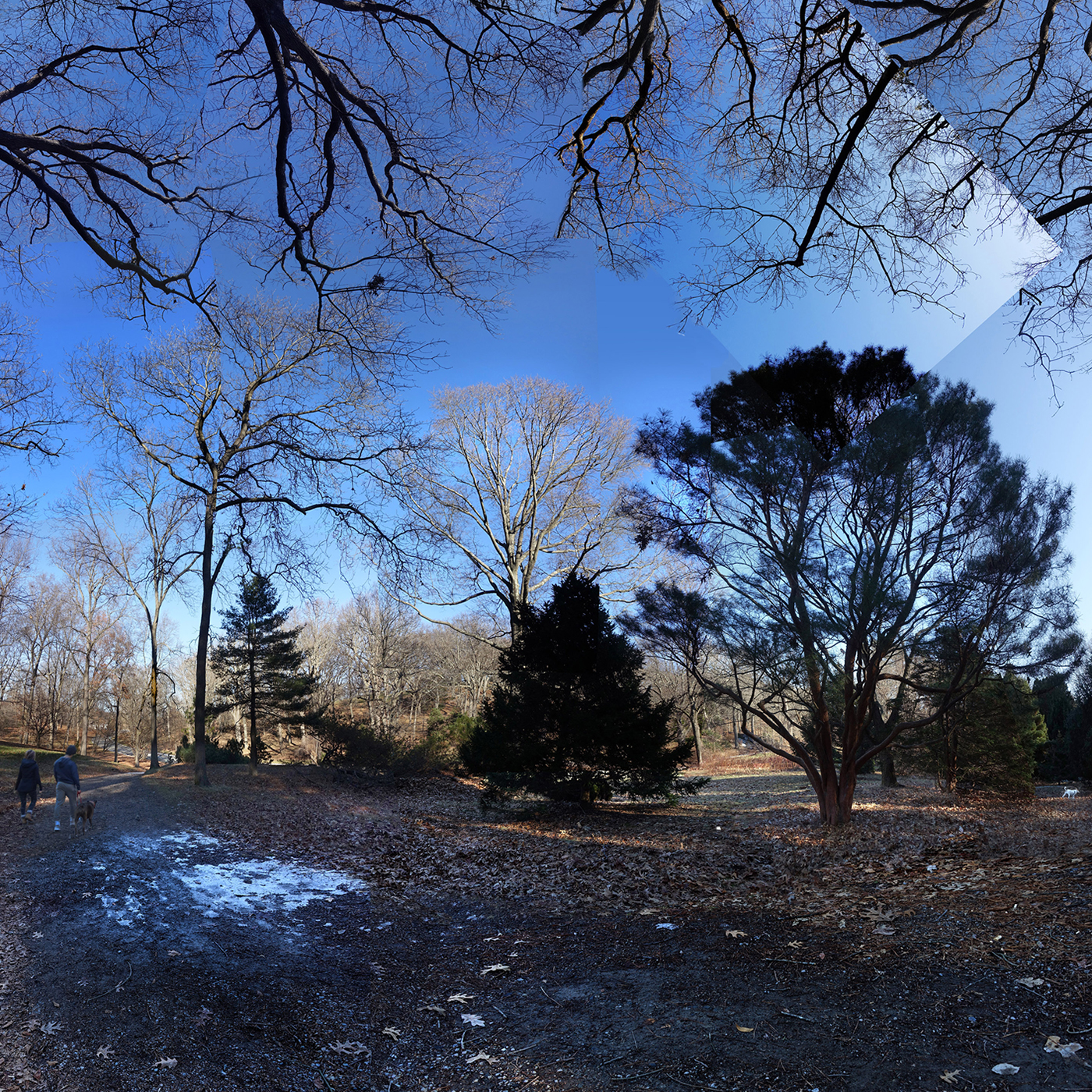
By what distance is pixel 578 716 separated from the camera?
11.8 metres

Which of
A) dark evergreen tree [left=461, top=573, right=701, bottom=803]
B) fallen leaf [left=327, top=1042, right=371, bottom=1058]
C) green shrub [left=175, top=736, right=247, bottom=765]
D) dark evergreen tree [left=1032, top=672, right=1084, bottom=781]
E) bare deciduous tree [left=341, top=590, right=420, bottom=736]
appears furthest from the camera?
bare deciduous tree [left=341, top=590, right=420, bottom=736]

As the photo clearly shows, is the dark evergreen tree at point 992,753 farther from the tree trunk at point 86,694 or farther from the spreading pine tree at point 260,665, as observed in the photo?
the tree trunk at point 86,694

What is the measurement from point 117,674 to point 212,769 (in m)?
19.1

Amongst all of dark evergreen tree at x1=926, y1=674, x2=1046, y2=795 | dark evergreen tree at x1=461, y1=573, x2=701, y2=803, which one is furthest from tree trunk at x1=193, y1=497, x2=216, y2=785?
dark evergreen tree at x1=926, y1=674, x2=1046, y2=795

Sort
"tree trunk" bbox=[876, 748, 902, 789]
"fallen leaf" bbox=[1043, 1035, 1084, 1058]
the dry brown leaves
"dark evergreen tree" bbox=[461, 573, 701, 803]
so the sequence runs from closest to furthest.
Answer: "fallen leaf" bbox=[1043, 1035, 1084, 1058] < the dry brown leaves < "dark evergreen tree" bbox=[461, 573, 701, 803] < "tree trunk" bbox=[876, 748, 902, 789]

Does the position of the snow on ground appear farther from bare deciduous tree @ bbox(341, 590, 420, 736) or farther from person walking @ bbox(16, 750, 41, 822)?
bare deciduous tree @ bbox(341, 590, 420, 736)

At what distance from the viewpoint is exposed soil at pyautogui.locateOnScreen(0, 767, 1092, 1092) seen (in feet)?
9.84

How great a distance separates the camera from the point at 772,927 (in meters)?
4.60

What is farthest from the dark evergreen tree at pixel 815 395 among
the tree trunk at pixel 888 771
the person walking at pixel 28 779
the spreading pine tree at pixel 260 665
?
the spreading pine tree at pixel 260 665

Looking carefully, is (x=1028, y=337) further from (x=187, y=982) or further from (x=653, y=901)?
(x=187, y=982)

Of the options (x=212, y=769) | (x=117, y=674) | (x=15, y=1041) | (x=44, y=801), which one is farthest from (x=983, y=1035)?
(x=117, y=674)

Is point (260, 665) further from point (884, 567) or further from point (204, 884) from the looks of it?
point (884, 567)

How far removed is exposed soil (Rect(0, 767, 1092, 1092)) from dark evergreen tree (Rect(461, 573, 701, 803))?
374 cm

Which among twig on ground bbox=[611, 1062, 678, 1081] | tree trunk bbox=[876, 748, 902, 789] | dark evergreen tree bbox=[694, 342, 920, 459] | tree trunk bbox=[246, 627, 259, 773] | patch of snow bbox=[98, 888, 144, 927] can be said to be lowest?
tree trunk bbox=[876, 748, 902, 789]
